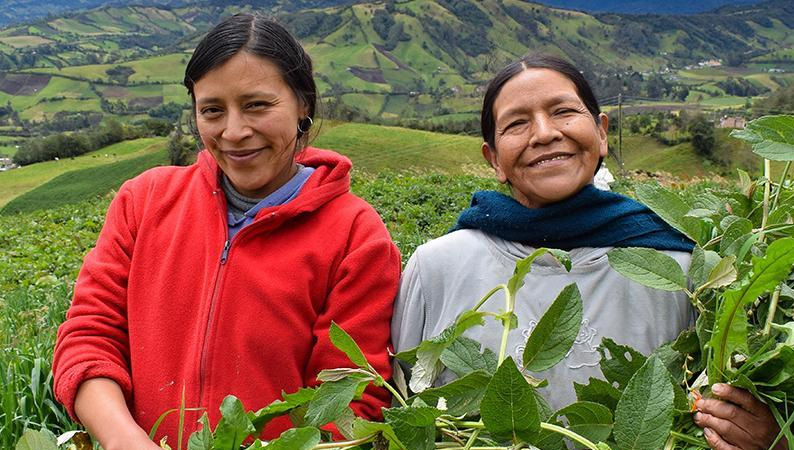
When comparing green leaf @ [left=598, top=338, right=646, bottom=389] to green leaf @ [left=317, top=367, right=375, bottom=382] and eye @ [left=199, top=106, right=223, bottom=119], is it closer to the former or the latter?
green leaf @ [left=317, top=367, right=375, bottom=382]

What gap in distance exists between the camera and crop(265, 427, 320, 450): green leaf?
0.64 metres

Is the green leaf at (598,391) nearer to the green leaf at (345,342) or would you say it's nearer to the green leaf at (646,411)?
the green leaf at (646,411)

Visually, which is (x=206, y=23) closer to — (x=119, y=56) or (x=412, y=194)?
(x=119, y=56)

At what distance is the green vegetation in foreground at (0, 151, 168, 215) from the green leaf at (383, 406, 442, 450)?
1252 inches

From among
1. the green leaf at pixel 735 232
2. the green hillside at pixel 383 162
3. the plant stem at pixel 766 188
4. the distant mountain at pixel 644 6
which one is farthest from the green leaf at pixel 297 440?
the distant mountain at pixel 644 6

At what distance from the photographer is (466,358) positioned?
80 cm

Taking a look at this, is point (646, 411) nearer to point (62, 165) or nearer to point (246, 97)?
point (246, 97)

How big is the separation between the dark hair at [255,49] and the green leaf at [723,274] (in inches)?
37.6

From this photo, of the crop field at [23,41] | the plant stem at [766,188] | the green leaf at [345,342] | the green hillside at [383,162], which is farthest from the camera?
the crop field at [23,41]

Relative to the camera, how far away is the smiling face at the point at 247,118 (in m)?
1.38

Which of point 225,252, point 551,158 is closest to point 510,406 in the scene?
point 551,158

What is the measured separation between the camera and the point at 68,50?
11481 centimetres

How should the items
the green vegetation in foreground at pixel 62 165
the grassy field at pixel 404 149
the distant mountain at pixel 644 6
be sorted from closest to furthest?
the grassy field at pixel 404 149, the green vegetation in foreground at pixel 62 165, the distant mountain at pixel 644 6

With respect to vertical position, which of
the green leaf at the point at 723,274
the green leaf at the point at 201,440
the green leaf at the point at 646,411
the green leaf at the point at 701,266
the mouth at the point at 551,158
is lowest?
the green leaf at the point at 201,440
